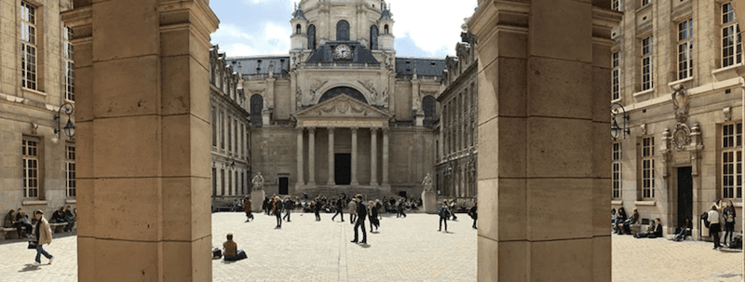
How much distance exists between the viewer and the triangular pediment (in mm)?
63156

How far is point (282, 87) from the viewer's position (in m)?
73.7

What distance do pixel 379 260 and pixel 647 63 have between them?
628 inches

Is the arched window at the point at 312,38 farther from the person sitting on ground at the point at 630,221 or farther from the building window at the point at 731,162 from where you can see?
the building window at the point at 731,162

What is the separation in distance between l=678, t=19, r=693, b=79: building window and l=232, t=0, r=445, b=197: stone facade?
4133 centimetres

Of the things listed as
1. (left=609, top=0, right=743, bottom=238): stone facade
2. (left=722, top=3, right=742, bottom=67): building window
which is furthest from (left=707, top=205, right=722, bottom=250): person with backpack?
(left=722, top=3, right=742, bottom=67): building window

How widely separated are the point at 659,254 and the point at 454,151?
36.5m

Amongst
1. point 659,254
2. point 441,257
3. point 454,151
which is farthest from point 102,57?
point 454,151

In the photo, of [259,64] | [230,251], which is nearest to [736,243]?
[230,251]

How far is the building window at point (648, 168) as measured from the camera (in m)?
22.4

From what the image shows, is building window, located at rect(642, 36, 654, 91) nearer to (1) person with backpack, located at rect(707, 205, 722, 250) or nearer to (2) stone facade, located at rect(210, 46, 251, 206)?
(1) person with backpack, located at rect(707, 205, 722, 250)

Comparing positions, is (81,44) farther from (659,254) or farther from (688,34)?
(688,34)

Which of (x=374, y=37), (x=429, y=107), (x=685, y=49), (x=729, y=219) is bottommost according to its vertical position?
(x=729, y=219)

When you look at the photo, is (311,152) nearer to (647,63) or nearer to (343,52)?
(343,52)

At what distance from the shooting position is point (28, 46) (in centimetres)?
2253
